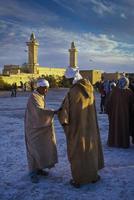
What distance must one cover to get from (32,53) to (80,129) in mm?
99798

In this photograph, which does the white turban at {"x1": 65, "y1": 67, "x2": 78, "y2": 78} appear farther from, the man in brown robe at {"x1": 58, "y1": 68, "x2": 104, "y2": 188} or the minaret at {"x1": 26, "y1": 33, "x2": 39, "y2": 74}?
the minaret at {"x1": 26, "y1": 33, "x2": 39, "y2": 74}

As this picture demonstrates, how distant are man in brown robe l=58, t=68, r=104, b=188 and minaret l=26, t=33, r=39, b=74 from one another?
90528 mm

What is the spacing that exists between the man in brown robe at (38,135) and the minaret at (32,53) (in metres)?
90.1

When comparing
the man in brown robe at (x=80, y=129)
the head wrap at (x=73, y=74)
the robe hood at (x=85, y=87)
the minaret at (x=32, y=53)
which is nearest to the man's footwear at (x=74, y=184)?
the man in brown robe at (x=80, y=129)

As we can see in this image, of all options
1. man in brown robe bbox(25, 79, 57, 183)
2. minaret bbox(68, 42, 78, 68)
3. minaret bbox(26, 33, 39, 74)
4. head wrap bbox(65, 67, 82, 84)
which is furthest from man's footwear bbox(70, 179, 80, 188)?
minaret bbox(68, 42, 78, 68)

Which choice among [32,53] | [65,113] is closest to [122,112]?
[65,113]

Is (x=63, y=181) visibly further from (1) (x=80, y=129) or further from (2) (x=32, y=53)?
(2) (x=32, y=53)

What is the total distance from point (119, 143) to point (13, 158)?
7.82ft

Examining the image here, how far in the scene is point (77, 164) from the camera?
228 inches

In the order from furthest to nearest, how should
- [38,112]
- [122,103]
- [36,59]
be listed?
[36,59] → [122,103] → [38,112]

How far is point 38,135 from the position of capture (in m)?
6.19

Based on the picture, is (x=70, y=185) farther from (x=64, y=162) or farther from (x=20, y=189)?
(x=64, y=162)

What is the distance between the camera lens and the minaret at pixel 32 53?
98.1 meters

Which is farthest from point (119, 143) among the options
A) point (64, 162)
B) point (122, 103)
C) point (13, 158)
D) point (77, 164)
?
point (77, 164)
